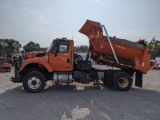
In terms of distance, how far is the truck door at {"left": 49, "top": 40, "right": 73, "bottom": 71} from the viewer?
9492 millimetres

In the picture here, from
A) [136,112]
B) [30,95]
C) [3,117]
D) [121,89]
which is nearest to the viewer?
[3,117]

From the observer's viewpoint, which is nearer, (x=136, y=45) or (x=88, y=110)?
(x=88, y=110)

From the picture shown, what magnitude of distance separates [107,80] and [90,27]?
3.10 metres

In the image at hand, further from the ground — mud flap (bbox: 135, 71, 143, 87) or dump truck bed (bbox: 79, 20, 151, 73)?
dump truck bed (bbox: 79, 20, 151, 73)

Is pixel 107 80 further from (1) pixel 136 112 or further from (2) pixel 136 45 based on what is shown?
(1) pixel 136 112

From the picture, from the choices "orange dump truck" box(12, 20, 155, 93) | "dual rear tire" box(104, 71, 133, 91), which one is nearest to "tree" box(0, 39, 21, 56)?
"orange dump truck" box(12, 20, 155, 93)

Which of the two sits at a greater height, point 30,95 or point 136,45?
point 136,45

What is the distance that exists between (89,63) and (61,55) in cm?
174

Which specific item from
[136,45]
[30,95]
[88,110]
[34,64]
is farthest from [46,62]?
[136,45]

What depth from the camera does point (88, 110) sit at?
6453 millimetres

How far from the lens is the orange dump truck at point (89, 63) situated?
9.44m

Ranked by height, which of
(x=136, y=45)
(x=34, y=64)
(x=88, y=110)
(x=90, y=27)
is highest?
(x=90, y=27)

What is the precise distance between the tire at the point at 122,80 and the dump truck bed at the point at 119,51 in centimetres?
54

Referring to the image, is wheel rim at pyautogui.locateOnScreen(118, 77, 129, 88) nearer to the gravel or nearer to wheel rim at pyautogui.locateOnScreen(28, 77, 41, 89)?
the gravel
